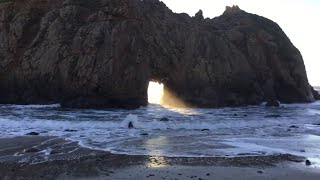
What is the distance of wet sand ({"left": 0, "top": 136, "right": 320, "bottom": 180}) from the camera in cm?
1173

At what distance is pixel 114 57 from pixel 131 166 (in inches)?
1047

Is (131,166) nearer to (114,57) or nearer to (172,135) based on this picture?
(172,135)

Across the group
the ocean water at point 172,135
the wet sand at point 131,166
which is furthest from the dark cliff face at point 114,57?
the wet sand at point 131,166

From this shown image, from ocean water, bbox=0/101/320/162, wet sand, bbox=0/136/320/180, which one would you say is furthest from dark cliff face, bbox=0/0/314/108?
wet sand, bbox=0/136/320/180

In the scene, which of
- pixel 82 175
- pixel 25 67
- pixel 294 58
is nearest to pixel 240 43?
pixel 294 58

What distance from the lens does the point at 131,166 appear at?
13016 mm

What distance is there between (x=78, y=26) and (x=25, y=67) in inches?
239

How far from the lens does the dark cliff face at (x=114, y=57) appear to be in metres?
38.7

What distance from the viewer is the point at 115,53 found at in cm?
3900

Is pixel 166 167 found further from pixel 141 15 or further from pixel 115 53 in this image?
pixel 141 15

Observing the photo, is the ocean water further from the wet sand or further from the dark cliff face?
the dark cliff face

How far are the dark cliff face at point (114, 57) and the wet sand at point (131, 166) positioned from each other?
73.8 ft

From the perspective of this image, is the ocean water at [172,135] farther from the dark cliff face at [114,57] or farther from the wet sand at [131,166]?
the dark cliff face at [114,57]

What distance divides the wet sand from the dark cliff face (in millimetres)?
22487
